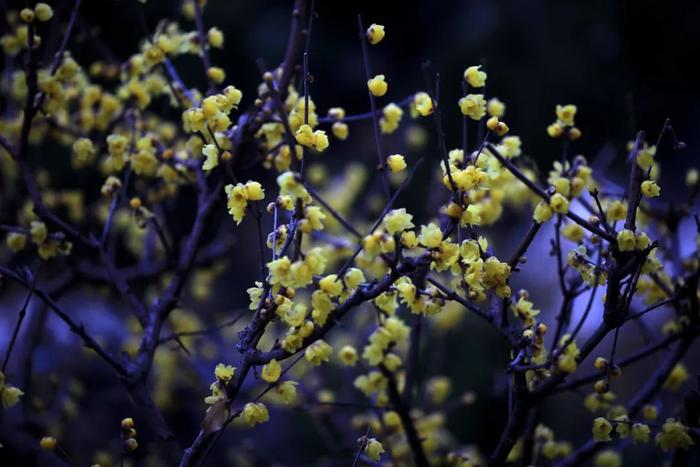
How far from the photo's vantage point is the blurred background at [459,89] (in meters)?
3.42

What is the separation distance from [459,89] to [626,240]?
3.40m

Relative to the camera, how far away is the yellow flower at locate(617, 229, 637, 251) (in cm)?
118

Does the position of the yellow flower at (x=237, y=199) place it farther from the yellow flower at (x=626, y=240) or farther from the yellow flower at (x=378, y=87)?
the yellow flower at (x=626, y=240)

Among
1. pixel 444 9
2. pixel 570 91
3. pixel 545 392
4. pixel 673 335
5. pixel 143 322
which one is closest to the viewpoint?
pixel 545 392

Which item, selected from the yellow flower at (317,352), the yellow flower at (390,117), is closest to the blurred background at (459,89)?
the yellow flower at (390,117)

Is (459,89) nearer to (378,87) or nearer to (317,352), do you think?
(378,87)

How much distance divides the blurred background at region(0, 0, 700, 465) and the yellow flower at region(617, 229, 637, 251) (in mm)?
1996

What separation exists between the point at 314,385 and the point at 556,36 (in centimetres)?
325

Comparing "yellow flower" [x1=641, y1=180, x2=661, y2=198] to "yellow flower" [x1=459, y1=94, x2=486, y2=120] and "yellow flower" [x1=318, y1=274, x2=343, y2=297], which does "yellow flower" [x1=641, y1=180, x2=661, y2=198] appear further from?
"yellow flower" [x1=318, y1=274, x2=343, y2=297]

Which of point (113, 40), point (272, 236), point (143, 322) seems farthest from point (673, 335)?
point (113, 40)

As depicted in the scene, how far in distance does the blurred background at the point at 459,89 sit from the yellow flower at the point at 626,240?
2.00 meters

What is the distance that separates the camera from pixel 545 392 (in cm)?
133

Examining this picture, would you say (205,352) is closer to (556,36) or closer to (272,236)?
(272,236)

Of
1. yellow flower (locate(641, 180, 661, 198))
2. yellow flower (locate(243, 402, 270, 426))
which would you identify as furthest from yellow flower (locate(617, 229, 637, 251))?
yellow flower (locate(243, 402, 270, 426))
